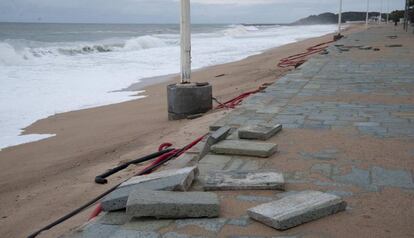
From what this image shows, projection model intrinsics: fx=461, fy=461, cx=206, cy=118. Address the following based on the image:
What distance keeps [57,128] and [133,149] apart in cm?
305

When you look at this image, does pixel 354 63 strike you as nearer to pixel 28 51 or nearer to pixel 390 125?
pixel 390 125

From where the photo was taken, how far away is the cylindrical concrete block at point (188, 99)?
782cm

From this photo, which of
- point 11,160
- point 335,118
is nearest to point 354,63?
point 335,118

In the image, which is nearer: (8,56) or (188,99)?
(188,99)

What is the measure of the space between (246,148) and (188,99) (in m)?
3.51

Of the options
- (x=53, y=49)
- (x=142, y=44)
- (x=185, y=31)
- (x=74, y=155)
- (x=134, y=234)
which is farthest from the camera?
(x=142, y=44)

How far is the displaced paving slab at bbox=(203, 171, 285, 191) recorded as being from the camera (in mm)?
3529

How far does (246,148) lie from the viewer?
452 centimetres

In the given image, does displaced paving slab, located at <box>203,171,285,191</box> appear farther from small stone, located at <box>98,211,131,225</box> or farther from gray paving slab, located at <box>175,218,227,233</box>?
small stone, located at <box>98,211,131,225</box>

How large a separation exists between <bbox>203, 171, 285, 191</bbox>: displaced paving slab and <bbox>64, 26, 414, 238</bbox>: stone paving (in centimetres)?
6

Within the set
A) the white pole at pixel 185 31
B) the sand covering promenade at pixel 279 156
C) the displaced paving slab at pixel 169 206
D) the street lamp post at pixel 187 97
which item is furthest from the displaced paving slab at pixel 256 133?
the street lamp post at pixel 187 97

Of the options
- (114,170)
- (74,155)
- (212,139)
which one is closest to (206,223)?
(212,139)

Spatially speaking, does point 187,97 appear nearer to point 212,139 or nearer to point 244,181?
point 212,139

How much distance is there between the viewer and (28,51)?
90.2 feet
